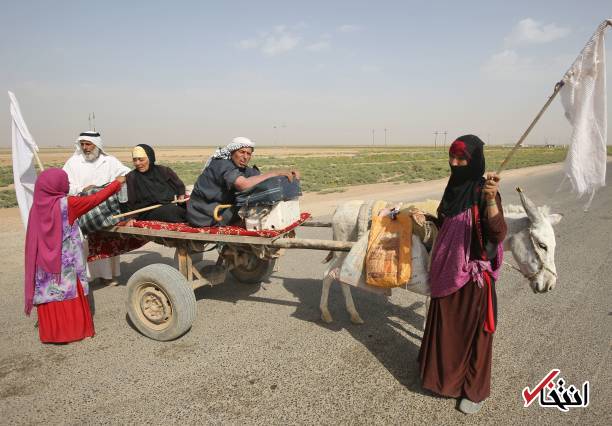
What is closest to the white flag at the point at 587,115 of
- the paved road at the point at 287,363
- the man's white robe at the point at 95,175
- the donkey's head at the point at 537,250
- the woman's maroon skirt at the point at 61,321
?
the donkey's head at the point at 537,250

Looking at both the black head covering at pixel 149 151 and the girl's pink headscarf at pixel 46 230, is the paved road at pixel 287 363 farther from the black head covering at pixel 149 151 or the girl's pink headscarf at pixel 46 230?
the black head covering at pixel 149 151

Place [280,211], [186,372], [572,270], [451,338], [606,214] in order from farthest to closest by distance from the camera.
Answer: [606,214] → [572,270] → [280,211] → [186,372] → [451,338]

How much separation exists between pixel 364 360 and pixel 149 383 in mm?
2096

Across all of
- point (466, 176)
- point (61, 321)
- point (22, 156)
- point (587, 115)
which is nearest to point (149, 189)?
point (22, 156)

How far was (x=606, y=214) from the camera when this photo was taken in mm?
11984

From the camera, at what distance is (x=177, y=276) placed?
445cm

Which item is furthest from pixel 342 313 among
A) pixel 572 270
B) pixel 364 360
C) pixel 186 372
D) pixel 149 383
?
pixel 572 270

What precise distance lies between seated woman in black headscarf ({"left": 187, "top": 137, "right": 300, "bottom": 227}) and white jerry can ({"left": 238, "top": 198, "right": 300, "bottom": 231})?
0.30 metres

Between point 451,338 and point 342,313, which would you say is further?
point 342,313

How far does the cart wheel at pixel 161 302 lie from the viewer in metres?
4.36

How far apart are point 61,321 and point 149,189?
1.89 m

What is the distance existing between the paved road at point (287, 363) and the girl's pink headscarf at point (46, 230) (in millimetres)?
880

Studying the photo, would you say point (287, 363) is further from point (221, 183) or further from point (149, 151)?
point (149, 151)

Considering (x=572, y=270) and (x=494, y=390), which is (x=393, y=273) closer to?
(x=494, y=390)
